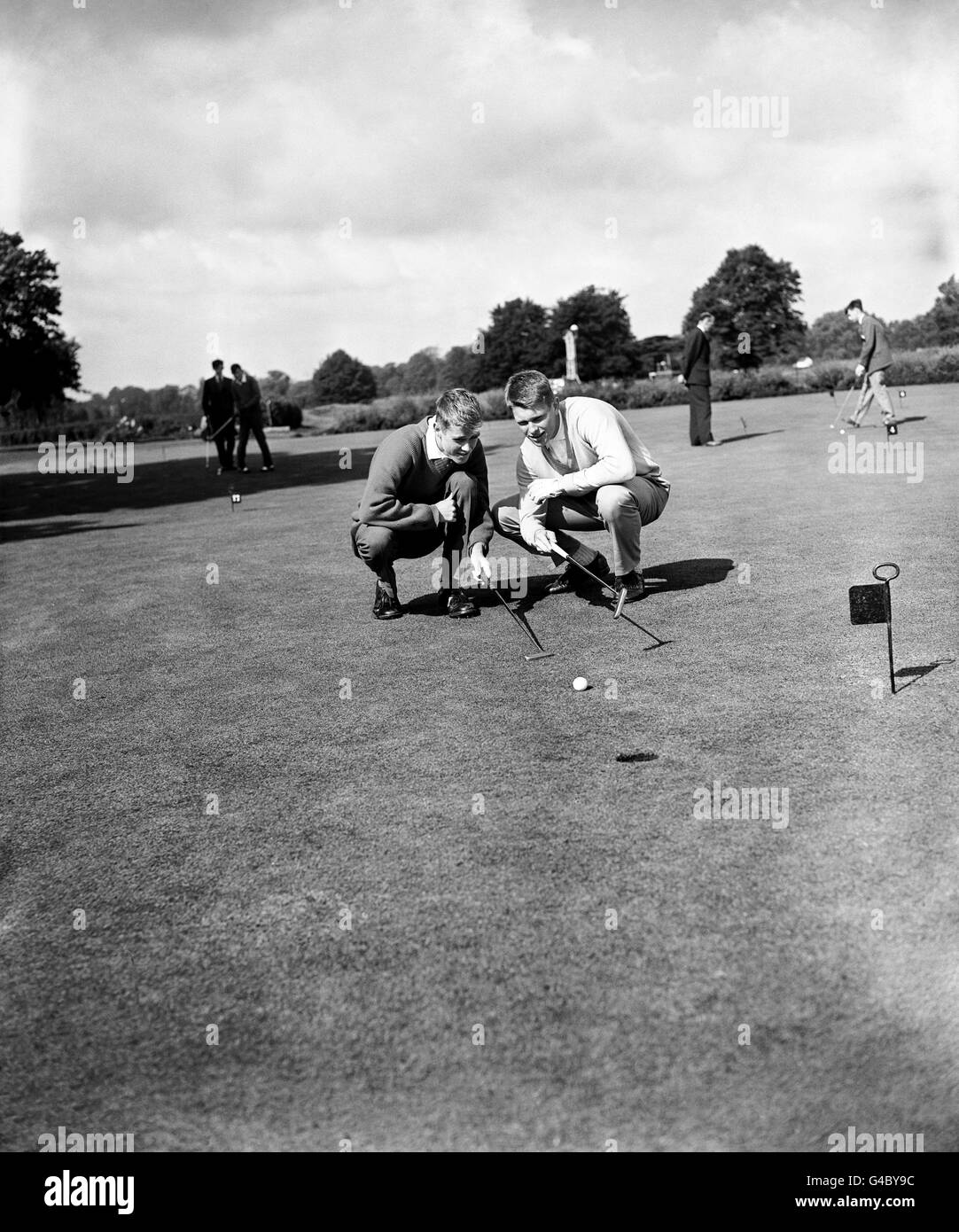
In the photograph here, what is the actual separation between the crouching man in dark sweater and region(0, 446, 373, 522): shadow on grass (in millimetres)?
11377

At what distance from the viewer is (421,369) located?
167500mm

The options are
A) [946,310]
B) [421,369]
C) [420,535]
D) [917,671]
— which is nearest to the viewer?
[917,671]

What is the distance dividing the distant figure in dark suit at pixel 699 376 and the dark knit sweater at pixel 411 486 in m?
12.6

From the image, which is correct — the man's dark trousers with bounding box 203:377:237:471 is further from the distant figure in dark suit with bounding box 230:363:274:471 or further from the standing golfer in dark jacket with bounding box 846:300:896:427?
the standing golfer in dark jacket with bounding box 846:300:896:427

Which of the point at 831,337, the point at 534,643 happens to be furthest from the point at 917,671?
the point at 831,337

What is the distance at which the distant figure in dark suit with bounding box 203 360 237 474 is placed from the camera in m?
24.2

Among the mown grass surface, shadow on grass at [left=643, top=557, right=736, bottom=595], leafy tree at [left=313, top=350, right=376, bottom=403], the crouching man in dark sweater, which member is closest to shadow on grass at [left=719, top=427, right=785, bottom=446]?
shadow on grass at [left=643, top=557, right=736, bottom=595]

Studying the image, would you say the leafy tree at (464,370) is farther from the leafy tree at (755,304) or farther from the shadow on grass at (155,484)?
the shadow on grass at (155,484)

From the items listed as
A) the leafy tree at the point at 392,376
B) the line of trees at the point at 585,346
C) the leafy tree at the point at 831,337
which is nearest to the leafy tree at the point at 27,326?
the line of trees at the point at 585,346

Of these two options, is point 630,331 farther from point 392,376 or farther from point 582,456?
point 582,456

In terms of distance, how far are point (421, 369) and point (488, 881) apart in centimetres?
16754

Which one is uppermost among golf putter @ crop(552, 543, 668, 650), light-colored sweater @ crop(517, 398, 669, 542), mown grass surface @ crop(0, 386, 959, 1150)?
light-colored sweater @ crop(517, 398, 669, 542)
